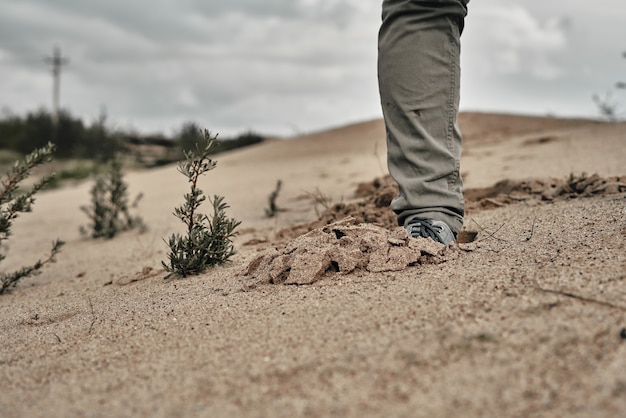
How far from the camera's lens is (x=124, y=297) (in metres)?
2.29

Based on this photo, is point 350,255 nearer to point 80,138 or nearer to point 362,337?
point 362,337

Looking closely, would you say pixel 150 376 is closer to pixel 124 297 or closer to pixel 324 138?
pixel 124 297

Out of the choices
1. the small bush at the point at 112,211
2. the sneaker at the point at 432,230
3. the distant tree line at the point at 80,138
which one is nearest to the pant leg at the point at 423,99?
the sneaker at the point at 432,230

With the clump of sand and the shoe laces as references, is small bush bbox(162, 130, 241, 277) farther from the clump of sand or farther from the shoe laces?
the shoe laces

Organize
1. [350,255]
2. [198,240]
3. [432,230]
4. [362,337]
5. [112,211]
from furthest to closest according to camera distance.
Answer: [112,211] < [198,240] < [432,230] < [350,255] < [362,337]

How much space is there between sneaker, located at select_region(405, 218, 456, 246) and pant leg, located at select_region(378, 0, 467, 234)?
36 millimetres

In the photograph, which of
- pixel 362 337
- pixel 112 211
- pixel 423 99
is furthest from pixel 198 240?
pixel 112 211

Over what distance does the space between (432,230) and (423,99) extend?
0.47 m

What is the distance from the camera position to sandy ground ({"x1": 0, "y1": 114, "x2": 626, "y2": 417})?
120 centimetres

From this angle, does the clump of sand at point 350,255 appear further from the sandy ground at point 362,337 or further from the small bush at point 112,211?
the small bush at point 112,211

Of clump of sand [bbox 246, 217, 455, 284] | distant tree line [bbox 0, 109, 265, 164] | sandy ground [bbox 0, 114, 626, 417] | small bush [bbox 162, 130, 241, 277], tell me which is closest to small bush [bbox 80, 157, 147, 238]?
sandy ground [bbox 0, 114, 626, 417]

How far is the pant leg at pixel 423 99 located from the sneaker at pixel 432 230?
0.04 m

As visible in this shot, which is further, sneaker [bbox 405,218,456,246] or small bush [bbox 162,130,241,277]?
small bush [bbox 162,130,241,277]

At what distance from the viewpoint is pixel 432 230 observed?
2.19 meters
